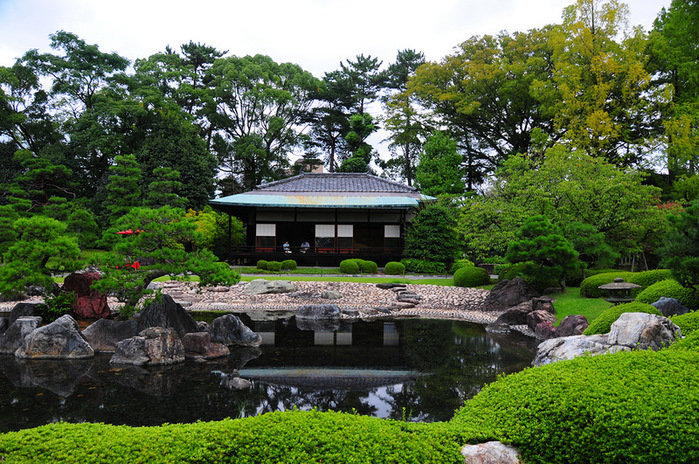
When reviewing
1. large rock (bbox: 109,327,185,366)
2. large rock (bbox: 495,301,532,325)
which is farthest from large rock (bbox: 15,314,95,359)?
large rock (bbox: 495,301,532,325)

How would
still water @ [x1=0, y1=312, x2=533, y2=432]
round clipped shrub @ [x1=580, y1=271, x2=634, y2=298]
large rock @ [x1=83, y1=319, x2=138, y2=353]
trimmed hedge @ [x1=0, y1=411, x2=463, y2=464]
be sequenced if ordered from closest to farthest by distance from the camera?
trimmed hedge @ [x1=0, y1=411, x2=463, y2=464], still water @ [x1=0, y1=312, x2=533, y2=432], large rock @ [x1=83, y1=319, x2=138, y2=353], round clipped shrub @ [x1=580, y1=271, x2=634, y2=298]

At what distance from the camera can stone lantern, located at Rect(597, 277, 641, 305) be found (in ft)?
32.3

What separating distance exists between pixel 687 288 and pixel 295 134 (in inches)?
1143

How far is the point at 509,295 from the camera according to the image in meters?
13.6

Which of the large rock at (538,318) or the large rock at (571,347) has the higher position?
the large rock at (571,347)

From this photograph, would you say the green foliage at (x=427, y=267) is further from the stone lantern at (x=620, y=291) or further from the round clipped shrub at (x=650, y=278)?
the stone lantern at (x=620, y=291)

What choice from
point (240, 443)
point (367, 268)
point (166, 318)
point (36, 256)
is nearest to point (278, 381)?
point (166, 318)

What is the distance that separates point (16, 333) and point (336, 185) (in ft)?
67.1

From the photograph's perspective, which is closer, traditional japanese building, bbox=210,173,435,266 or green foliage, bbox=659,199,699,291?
green foliage, bbox=659,199,699,291

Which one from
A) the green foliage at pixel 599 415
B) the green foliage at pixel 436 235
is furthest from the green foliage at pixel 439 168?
the green foliage at pixel 599 415

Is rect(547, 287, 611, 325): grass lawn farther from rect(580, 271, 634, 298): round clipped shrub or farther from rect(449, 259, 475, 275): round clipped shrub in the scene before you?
rect(449, 259, 475, 275): round clipped shrub

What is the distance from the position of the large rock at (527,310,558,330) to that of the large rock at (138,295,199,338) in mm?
8196

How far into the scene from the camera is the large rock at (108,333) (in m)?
8.63

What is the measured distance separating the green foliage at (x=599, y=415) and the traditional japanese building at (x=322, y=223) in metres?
18.9
